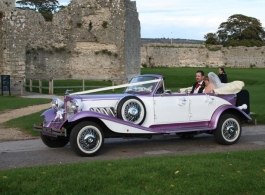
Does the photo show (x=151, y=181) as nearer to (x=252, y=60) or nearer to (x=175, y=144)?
(x=175, y=144)

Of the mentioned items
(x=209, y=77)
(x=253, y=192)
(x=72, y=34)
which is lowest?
(x=253, y=192)

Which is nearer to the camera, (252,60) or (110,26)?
(110,26)

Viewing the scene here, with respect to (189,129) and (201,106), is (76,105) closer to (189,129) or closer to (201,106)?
(189,129)

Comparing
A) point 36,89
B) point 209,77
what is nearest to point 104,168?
point 209,77

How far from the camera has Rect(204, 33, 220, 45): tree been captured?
88.6 meters

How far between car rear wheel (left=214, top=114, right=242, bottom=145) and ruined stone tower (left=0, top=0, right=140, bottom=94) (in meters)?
20.0

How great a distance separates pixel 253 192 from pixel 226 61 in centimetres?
6276

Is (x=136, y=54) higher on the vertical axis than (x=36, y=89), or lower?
higher

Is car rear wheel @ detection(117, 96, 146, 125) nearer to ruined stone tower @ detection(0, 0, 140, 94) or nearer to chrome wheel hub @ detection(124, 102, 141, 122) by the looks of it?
chrome wheel hub @ detection(124, 102, 141, 122)

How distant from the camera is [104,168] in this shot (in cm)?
752

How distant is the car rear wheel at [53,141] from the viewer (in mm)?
10430

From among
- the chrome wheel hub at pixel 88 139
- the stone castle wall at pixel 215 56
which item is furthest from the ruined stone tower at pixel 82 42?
the stone castle wall at pixel 215 56

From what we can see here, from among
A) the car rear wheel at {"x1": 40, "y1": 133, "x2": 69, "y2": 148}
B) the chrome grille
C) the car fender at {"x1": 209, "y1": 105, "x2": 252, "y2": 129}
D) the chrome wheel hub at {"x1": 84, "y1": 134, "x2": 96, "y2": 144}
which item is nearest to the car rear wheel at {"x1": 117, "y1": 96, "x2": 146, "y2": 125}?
the chrome grille

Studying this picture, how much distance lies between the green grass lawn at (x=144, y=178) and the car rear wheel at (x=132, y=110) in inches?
70.7
